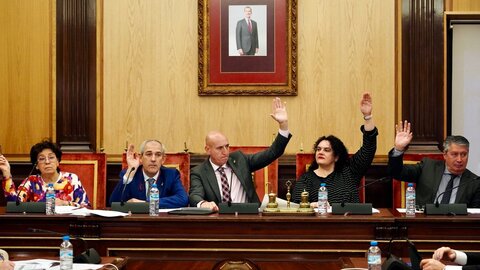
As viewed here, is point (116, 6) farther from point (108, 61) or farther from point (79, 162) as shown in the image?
point (79, 162)

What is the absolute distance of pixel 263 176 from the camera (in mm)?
6141

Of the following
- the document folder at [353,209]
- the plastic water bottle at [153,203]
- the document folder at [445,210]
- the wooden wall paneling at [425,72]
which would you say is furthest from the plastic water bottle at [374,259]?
the wooden wall paneling at [425,72]

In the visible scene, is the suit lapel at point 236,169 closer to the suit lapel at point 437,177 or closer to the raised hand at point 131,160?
the raised hand at point 131,160

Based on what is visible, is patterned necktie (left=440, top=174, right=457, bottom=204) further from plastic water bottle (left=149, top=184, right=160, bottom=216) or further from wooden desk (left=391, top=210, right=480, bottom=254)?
plastic water bottle (left=149, top=184, right=160, bottom=216)

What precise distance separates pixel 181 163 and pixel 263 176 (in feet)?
2.16

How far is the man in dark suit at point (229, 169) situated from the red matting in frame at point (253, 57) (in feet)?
3.25

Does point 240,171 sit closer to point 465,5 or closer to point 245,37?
point 245,37

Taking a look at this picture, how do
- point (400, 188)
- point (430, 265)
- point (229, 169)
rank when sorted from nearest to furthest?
point (430, 265) < point (229, 169) < point (400, 188)

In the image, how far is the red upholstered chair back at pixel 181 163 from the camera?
20.0 feet

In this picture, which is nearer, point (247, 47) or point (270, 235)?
point (270, 235)

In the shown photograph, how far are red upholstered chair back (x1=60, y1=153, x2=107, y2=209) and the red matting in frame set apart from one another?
1.22 m

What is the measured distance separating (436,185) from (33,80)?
3524 mm

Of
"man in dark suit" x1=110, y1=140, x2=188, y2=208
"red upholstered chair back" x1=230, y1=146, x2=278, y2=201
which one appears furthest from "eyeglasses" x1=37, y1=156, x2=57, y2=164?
"red upholstered chair back" x1=230, y1=146, x2=278, y2=201

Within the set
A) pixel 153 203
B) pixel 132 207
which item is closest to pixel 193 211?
pixel 153 203
